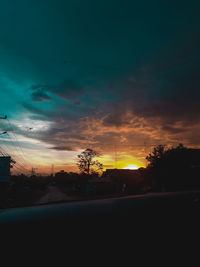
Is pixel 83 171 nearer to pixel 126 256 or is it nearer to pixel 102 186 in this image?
pixel 102 186

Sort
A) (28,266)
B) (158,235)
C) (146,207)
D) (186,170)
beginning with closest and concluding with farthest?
(28,266)
(158,235)
(146,207)
(186,170)

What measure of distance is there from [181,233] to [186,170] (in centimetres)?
3390

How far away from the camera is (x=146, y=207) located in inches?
117

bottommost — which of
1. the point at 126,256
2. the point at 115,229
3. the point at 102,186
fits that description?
the point at 102,186

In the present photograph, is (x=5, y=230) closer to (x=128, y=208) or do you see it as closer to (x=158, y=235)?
(x=128, y=208)

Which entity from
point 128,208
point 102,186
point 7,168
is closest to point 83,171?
point 102,186

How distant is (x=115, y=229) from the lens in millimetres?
2273

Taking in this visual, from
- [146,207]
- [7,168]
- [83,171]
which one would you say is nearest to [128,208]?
[146,207]

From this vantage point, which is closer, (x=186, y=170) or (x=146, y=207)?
(x=146, y=207)

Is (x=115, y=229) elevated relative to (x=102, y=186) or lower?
elevated

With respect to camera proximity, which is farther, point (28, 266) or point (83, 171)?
point (83, 171)

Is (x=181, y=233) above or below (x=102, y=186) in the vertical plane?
above

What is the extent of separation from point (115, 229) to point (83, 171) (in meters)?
57.7

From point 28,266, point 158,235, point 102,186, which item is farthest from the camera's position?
point 102,186
